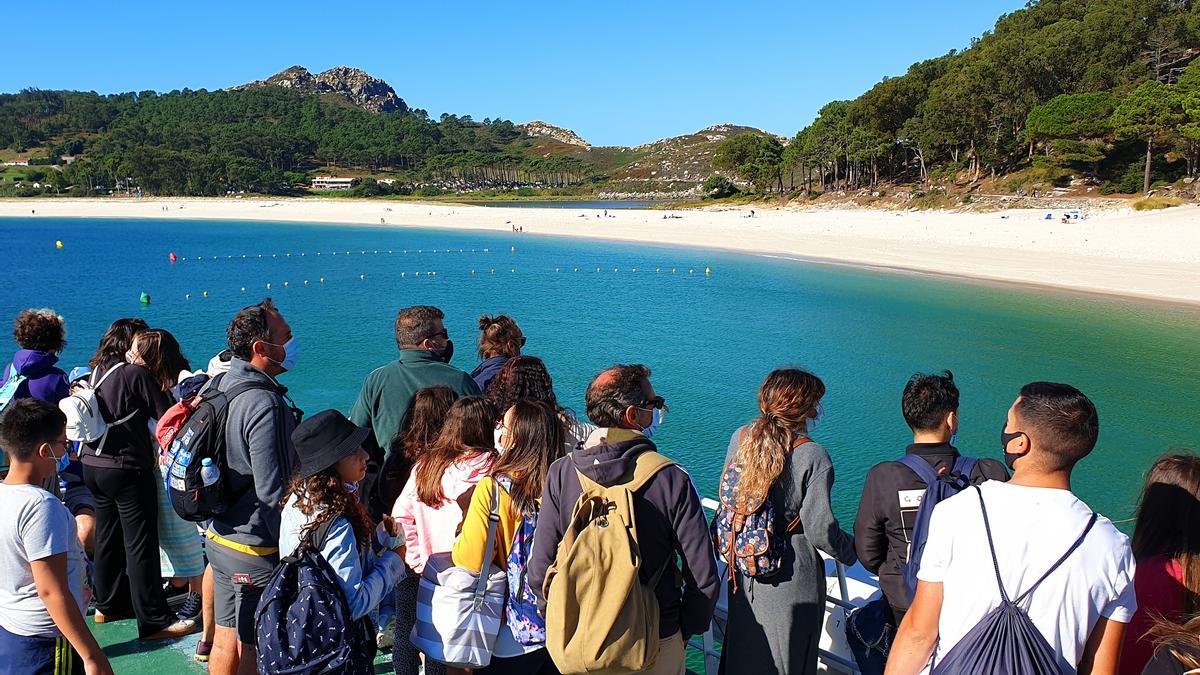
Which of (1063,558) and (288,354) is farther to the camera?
(288,354)

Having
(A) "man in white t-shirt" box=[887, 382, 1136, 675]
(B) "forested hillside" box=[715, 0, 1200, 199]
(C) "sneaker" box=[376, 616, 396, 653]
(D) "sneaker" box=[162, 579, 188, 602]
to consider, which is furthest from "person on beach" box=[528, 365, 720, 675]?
(B) "forested hillside" box=[715, 0, 1200, 199]

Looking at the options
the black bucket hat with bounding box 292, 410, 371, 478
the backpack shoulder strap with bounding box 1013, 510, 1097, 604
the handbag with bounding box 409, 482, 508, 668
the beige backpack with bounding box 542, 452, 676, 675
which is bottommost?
the handbag with bounding box 409, 482, 508, 668

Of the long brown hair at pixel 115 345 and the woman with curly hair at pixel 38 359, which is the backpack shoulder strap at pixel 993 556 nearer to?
the long brown hair at pixel 115 345

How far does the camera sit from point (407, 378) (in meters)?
4.77

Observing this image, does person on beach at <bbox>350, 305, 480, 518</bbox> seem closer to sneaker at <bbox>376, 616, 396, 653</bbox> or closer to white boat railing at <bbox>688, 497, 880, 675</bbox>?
sneaker at <bbox>376, 616, 396, 653</bbox>

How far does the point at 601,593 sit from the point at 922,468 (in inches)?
58.4

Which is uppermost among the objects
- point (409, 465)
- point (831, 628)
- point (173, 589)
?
point (409, 465)

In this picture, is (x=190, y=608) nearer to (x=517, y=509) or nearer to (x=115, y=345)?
(x=115, y=345)

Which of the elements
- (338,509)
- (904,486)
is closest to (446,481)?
(338,509)

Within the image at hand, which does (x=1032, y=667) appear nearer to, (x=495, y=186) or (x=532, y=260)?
(x=532, y=260)

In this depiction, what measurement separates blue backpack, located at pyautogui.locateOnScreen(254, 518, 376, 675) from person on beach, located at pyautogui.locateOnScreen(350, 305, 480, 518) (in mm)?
1781

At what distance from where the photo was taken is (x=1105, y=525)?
2117mm

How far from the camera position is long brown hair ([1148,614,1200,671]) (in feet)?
6.49

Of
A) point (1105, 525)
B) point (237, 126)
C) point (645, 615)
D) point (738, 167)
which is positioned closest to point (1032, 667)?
point (1105, 525)
